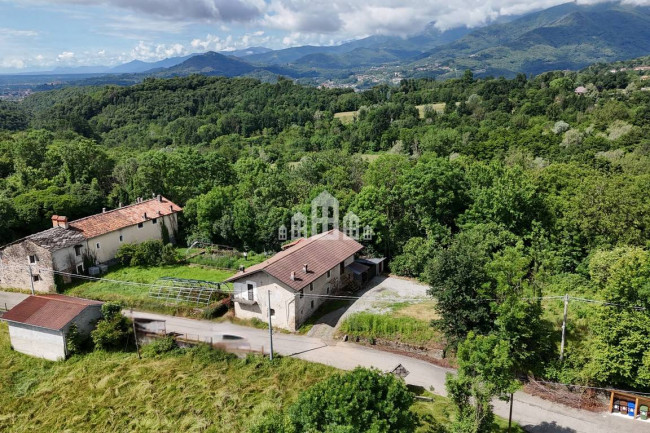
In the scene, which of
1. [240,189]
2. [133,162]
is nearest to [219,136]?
[133,162]

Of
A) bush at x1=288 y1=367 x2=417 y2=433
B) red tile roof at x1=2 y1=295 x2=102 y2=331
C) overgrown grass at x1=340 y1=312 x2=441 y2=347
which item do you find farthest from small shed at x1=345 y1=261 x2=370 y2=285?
bush at x1=288 y1=367 x2=417 y2=433

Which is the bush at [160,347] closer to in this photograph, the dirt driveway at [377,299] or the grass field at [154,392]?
the grass field at [154,392]

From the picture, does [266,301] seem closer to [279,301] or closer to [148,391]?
[279,301]

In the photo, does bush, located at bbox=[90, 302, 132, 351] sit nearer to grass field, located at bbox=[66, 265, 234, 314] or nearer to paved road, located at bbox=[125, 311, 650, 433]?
paved road, located at bbox=[125, 311, 650, 433]

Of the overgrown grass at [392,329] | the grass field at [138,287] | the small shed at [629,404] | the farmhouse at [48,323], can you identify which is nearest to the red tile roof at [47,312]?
the farmhouse at [48,323]

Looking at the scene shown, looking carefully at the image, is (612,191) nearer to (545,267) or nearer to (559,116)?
(545,267)

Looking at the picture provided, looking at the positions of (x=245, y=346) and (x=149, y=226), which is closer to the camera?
(x=245, y=346)
